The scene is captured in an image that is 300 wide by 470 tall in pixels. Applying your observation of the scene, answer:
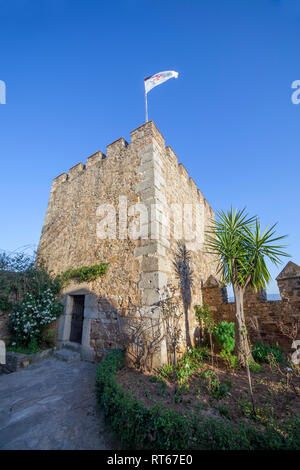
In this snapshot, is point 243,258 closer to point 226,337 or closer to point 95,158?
point 226,337

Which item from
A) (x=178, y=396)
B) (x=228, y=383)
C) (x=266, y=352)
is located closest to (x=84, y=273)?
(x=178, y=396)

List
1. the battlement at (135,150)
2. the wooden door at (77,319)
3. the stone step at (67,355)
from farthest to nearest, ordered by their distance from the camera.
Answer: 1. the wooden door at (77,319)
2. the battlement at (135,150)
3. the stone step at (67,355)

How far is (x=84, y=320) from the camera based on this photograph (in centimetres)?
558

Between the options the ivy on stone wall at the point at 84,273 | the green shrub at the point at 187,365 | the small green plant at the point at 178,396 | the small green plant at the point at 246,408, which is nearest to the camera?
the small green plant at the point at 246,408

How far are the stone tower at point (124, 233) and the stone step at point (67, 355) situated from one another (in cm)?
34

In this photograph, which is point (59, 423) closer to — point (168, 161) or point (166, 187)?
point (166, 187)

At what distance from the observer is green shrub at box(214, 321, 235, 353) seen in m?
4.98

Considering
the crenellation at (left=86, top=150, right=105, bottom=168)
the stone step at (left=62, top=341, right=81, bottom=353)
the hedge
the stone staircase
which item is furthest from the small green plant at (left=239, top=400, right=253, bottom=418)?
the crenellation at (left=86, top=150, right=105, bottom=168)

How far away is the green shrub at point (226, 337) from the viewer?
4.98 m

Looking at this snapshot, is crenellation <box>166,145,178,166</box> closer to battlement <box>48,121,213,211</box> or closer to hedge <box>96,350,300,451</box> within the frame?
battlement <box>48,121,213,211</box>

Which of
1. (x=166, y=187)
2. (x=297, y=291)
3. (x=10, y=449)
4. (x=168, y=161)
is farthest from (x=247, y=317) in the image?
(x=10, y=449)

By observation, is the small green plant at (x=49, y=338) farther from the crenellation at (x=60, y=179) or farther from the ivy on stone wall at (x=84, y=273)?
the crenellation at (x=60, y=179)

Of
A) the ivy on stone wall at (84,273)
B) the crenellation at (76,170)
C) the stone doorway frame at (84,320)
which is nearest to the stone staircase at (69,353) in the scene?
the stone doorway frame at (84,320)

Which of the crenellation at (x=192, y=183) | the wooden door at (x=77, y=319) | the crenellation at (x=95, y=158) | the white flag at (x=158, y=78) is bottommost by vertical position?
the wooden door at (x=77, y=319)
